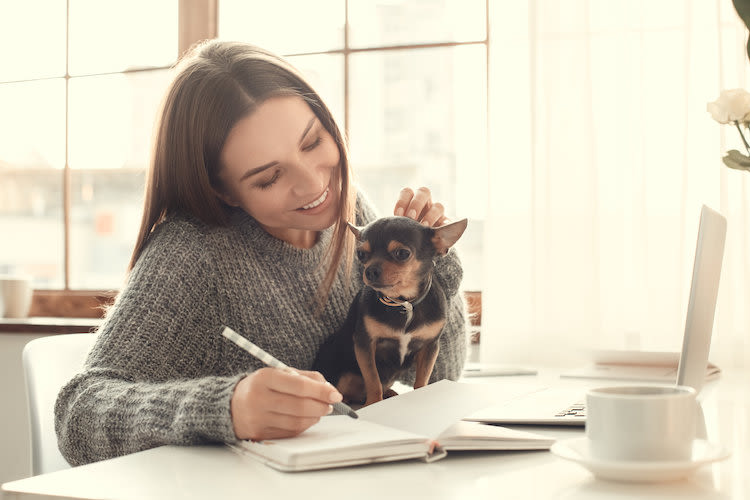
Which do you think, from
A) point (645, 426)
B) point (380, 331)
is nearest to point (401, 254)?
point (380, 331)

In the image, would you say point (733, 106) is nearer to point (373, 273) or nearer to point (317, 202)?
point (373, 273)

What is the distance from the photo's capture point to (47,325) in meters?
Result: 2.46

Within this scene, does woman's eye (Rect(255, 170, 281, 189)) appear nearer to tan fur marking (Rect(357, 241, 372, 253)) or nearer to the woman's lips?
the woman's lips

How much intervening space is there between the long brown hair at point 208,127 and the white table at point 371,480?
1.82ft

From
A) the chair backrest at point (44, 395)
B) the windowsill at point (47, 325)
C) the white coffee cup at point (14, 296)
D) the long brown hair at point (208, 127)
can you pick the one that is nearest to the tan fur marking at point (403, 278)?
the long brown hair at point (208, 127)

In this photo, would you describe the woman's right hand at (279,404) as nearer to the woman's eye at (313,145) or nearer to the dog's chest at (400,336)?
the dog's chest at (400,336)

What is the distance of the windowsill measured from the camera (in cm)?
243

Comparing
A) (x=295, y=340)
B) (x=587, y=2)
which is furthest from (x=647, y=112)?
(x=295, y=340)

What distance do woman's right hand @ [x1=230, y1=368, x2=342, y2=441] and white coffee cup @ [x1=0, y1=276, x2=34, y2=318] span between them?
2070 millimetres

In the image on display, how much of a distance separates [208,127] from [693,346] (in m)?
0.82

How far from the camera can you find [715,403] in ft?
3.92

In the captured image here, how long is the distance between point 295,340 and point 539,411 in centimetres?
46

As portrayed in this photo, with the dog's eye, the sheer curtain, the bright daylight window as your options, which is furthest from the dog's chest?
the bright daylight window

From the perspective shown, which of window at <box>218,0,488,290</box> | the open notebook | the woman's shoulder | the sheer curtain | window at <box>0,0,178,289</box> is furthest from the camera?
window at <box>0,0,178,289</box>
